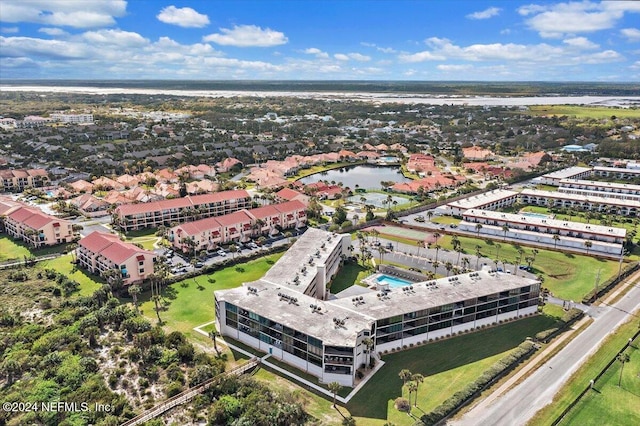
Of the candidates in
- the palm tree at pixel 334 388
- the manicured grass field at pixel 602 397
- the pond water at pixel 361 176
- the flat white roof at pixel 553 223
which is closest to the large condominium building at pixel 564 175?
the pond water at pixel 361 176

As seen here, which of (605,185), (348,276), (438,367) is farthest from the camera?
(605,185)

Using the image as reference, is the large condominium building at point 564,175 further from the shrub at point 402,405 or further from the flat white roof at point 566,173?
the shrub at point 402,405

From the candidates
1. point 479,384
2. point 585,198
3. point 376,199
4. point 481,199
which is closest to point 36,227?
point 376,199

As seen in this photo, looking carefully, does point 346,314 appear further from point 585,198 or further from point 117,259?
point 585,198

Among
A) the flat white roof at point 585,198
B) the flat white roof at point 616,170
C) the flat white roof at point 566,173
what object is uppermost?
the flat white roof at point 616,170

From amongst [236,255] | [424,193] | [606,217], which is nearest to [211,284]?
[236,255]

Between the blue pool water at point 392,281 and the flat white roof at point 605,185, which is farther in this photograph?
the flat white roof at point 605,185
